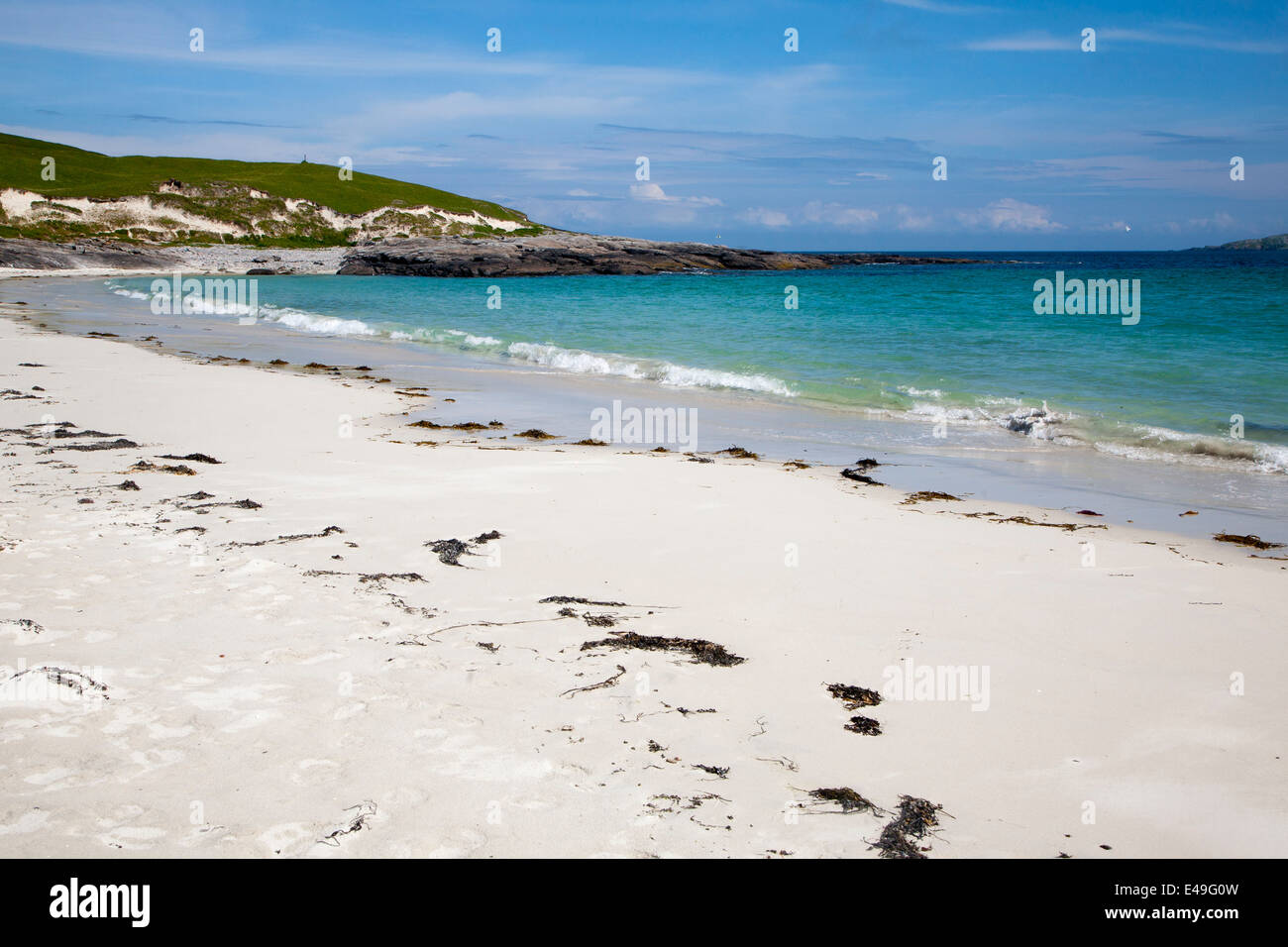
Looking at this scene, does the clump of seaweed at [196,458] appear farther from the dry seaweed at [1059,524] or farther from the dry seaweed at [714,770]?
the dry seaweed at [1059,524]

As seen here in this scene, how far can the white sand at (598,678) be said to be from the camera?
3041 millimetres

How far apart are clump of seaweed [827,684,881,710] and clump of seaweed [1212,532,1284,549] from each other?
183 inches

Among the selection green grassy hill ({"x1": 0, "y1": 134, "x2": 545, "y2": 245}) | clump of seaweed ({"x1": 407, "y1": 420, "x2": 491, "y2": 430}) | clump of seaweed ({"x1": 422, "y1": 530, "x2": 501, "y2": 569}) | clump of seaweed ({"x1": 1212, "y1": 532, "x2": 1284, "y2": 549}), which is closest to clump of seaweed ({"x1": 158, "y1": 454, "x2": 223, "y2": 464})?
clump of seaweed ({"x1": 407, "y1": 420, "x2": 491, "y2": 430})

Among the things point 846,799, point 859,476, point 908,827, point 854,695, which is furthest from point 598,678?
point 859,476

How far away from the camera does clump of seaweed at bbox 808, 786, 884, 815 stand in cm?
317

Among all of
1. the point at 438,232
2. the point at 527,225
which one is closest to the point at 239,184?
the point at 438,232

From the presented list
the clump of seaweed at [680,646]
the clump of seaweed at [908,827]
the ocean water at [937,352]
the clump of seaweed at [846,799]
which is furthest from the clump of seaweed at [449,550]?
the ocean water at [937,352]

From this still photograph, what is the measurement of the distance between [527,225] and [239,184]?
31760mm

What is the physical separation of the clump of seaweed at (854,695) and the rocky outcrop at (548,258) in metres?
67.1

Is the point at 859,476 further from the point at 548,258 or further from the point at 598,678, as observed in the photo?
the point at 548,258

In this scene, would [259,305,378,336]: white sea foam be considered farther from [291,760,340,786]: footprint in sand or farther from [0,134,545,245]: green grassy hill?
[0,134,545,245]: green grassy hill

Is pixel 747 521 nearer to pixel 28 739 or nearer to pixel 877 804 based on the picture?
pixel 877 804

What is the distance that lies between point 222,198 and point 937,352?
74.5 meters
